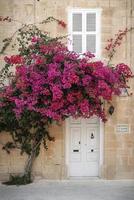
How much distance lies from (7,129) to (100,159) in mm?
3252

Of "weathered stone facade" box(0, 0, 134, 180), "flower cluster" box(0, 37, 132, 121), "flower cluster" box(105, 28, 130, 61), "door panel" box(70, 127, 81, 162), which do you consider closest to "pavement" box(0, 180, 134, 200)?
"weathered stone facade" box(0, 0, 134, 180)

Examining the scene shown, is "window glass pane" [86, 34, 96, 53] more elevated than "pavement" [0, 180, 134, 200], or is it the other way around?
"window glass pane" [86, 34, 96, 53]

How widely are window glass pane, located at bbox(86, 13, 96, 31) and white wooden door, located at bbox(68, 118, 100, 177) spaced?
3.03m

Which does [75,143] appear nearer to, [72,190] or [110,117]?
[110,117]

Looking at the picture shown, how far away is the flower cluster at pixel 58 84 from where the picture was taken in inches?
675

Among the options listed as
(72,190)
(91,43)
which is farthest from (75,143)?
(91,43)

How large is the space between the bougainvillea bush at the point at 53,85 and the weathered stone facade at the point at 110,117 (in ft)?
2.07

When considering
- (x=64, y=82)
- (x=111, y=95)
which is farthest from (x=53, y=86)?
(x=111, y=95)

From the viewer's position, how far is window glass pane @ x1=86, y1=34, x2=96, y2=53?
18812mm

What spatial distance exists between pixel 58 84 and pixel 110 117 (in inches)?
109

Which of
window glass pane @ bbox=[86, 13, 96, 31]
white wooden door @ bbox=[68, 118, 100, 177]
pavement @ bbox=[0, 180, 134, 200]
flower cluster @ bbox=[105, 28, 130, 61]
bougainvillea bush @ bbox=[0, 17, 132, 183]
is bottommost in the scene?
pavement @ bbox=[0, 180, 134, 200]

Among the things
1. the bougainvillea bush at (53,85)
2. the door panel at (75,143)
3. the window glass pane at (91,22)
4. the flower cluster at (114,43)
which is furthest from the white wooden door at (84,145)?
the window glass pane at (91,22)

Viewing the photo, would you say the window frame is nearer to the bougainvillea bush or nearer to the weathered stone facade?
the weathered stone facade

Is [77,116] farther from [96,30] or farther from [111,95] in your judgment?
[96,30]
